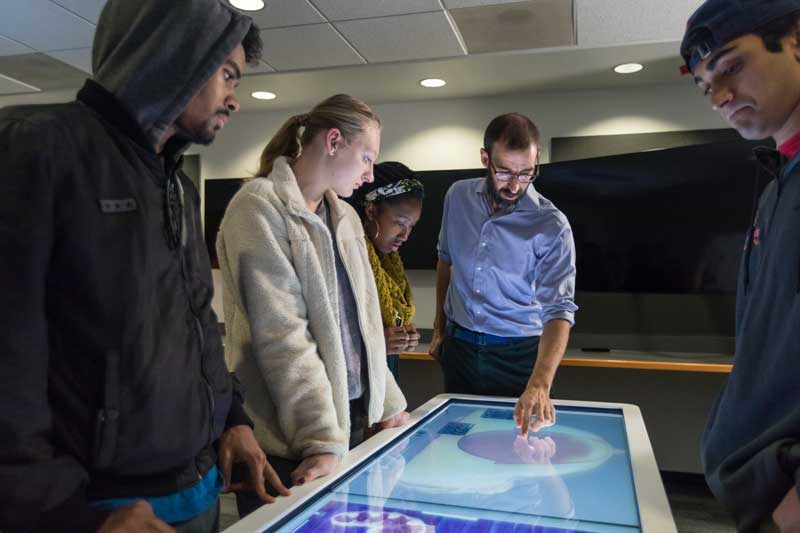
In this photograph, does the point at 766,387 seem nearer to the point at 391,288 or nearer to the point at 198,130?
the point at 198,130

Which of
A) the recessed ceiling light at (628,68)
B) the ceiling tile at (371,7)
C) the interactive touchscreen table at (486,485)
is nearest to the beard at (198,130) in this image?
the interactive touchscreen table at (486,485)

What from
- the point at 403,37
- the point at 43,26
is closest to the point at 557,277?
the point at 403,37

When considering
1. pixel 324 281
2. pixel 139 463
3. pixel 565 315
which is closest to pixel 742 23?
pixel 324 281

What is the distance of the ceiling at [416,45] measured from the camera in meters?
2.77

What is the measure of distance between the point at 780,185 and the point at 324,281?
81cm

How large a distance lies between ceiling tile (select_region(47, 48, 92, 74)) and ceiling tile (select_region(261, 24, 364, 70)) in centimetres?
101

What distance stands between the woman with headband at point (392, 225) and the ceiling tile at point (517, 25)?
4.68ft

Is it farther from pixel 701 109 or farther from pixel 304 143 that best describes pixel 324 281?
pixel 701 109

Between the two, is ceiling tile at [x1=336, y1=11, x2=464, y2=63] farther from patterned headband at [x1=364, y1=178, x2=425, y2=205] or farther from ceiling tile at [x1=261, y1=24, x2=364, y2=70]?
patterned headband at [x1=364, y1=178, x2=425, y2=205]

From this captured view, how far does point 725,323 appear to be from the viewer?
11.4 feet

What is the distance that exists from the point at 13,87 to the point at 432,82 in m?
2.84

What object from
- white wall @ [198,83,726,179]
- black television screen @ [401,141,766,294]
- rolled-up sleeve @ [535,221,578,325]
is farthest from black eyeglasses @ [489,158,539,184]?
white wall @ [198,83,726,179]

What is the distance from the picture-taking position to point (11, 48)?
3291 mm

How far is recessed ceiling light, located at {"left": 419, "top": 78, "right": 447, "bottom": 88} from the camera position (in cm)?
365
